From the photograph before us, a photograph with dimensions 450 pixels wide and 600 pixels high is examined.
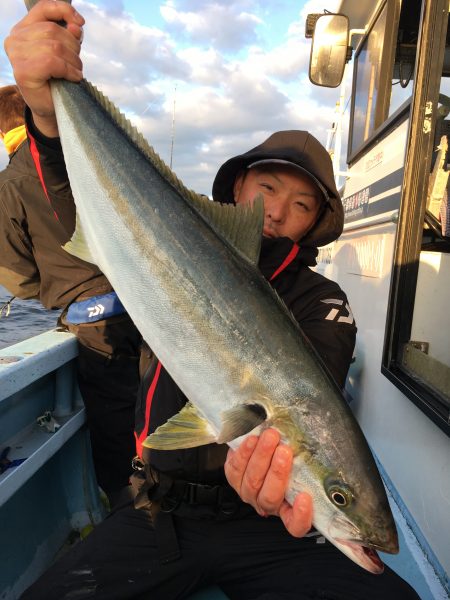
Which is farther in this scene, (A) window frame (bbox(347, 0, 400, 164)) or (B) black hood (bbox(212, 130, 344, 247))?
→ (A) window frame (bbox(347, 0, 400, 164))

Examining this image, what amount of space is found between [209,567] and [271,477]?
907mm

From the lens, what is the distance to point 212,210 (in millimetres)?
1973

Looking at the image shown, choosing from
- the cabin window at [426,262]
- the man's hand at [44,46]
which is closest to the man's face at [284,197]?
the cabin window at [426,262]

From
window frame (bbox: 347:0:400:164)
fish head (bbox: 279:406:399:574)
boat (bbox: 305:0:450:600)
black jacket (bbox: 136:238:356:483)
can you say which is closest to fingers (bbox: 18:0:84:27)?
black jacket (bbox: 136:238:356:483)

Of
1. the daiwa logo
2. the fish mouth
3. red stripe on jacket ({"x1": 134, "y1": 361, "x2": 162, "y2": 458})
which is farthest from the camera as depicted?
the daiwa logo

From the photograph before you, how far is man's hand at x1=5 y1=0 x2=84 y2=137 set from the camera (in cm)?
198

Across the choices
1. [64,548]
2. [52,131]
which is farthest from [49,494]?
[52,131]

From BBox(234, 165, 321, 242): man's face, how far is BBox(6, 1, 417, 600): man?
12 mm

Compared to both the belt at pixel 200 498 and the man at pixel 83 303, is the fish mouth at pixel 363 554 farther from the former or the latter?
the man at pixel 83 303

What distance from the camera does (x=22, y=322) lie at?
13.1 m

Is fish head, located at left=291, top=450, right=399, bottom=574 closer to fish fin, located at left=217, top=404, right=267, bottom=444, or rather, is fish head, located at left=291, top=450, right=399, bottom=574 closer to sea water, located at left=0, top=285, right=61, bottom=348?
fish fin, located at left=217, top=404, right=267, bottom=444

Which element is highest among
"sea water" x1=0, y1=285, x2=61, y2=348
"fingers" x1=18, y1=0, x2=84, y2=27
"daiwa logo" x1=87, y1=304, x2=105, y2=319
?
"fingers" x1=18, y1=0, x2=84, y2=27

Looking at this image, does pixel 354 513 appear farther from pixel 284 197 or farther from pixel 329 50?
pixel 329 50

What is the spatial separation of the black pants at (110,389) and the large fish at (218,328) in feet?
4.62
